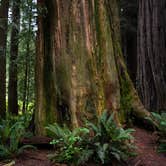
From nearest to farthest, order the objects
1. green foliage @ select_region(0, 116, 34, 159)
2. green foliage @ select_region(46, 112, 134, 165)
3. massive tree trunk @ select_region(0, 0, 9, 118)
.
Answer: green foliage @ select_region(46, 112, 134, 165)
green foliage @ select_region(0, 116, 34, 159)
massive tree trunk @ select_region(0, 0, 9, 118)

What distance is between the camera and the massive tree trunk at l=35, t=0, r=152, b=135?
237 inches

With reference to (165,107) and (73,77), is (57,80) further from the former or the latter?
(165,107)

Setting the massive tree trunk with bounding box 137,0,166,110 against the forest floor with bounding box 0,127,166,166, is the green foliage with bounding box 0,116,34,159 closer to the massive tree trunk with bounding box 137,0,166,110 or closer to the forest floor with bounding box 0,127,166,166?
the forest floor with bounding box 0,127,166,166

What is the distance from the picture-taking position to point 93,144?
520 centimetres

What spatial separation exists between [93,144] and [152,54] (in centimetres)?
704

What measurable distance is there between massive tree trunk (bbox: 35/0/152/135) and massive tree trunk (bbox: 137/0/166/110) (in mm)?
4733

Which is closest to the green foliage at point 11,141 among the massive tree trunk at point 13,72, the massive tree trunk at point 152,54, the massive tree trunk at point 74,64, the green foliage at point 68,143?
the green foliage at point 68,143

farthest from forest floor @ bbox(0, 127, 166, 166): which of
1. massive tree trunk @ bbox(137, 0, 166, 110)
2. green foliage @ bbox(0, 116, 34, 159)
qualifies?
massive tree trunk @ bbox(137, 0, 166, 110)

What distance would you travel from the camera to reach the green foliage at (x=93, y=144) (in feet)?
16.8

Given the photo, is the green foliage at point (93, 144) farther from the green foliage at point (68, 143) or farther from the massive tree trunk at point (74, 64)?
the massive tree trunk at point (74, 64)

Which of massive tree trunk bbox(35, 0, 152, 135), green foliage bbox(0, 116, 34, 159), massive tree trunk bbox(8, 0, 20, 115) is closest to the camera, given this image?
green foliage bbox(0, 116, 34, 159)

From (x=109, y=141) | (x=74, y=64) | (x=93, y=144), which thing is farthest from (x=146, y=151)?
(x=74, y=64)

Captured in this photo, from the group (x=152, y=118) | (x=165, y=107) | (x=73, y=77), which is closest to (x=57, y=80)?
(x=73, y=77)

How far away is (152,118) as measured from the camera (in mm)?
7219
